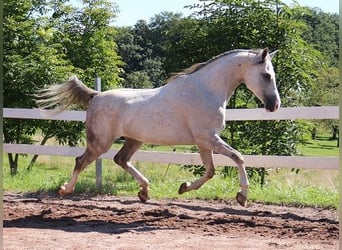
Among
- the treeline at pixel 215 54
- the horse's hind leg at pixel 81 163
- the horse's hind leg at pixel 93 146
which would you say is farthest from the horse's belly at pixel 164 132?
the treeline at pixel 215 54

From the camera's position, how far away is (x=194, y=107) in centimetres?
546

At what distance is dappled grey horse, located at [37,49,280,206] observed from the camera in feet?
17.8

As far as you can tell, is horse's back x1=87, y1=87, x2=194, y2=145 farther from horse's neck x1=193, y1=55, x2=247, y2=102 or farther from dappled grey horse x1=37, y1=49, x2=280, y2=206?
horse's neck x1=193, y1=55, x2=247, y2=102

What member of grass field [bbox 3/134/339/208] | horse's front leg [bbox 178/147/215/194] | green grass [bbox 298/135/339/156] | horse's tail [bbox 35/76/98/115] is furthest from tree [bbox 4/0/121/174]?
horse's front leg [bbox 178/147/215/194]

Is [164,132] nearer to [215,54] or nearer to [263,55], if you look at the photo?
[263,55]

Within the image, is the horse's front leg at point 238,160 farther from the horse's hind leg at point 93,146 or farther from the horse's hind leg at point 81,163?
the horse's hind leg at point 81,163

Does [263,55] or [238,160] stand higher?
[263,55]

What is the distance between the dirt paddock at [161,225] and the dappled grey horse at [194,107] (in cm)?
42

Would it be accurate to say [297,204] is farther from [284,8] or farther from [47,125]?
[47,125]

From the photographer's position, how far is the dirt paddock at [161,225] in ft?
14.5

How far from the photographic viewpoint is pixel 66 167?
40.6ft

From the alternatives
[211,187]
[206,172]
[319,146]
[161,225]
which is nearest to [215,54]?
[319,146]

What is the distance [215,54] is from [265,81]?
425cm

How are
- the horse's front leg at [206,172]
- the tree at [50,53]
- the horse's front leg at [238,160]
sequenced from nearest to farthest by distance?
the horse's front leg at [238,160]
the horse's front leg at [206,172]
the tree at [50,53]
